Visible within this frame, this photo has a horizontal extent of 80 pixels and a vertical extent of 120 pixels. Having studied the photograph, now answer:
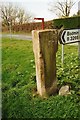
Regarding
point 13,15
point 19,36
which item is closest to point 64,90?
point 19,36

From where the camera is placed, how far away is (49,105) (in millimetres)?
2455

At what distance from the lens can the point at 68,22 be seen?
2750 mm

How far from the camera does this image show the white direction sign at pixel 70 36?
241 centimetres

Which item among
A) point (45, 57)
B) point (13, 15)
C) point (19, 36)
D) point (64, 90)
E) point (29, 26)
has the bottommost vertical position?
point (64, 90)

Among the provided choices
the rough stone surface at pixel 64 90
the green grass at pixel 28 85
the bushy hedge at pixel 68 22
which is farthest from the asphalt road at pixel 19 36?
the rough stone surface at pixel 64 90

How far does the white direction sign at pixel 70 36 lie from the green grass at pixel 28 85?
33 centimetres

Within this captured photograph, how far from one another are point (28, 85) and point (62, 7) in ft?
2.75

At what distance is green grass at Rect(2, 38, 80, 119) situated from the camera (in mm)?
2443

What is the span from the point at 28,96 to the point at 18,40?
0.63 metres

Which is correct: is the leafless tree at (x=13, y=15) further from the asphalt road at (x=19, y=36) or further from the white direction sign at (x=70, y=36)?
the white direction sign at (x=70, y=36)

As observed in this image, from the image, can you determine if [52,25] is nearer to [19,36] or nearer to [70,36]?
[70,36]

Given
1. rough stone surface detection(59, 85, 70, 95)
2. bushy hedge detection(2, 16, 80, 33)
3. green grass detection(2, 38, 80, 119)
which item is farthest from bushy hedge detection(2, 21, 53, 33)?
rough stone surface detection(59, 85, 70, 95)

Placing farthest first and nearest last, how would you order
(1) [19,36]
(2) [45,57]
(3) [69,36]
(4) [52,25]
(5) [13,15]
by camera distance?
(1) [19,36]
(5) [13,15]
(4) [52,25]
(3) [69,36]
(2) [45,57]

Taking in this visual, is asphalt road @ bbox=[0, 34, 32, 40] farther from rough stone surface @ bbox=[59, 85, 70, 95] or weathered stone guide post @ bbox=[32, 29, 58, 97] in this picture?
rough stone surface @ bbox=[59, 85, 70, 95]
